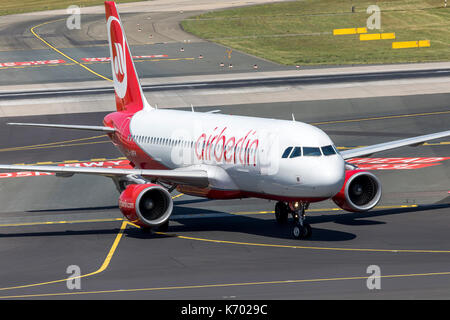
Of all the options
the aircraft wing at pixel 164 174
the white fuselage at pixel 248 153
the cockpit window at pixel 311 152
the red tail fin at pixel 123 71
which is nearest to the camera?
the white fuselage at pixel 248 153

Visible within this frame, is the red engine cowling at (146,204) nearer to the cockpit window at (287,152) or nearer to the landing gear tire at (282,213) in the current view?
the landing gear tire at (282,213)

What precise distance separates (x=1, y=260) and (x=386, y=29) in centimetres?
10503

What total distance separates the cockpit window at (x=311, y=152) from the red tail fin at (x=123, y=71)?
14909 millimetres

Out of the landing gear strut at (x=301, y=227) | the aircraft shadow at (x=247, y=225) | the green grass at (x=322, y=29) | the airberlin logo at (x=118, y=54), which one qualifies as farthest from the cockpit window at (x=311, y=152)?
the green grass at (x=322, y=29)

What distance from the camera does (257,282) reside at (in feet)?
101

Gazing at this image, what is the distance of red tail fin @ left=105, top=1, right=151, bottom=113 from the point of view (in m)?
49.6

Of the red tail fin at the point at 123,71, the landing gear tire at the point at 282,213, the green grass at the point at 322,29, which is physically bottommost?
the landing gear tire at the point at 282,213

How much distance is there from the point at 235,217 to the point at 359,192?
6671 mm

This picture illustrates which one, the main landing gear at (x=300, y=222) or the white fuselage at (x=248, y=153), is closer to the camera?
the white fuselage at (x=248, y=153)

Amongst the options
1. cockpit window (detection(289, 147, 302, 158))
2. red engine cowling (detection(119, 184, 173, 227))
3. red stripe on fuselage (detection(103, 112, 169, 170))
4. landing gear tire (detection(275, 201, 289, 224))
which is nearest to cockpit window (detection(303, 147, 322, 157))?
cockpit window (detection(289, 147, 302, 158))

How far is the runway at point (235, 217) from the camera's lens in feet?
101

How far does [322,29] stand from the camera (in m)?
135
